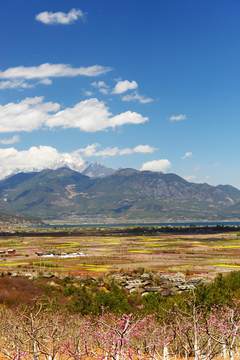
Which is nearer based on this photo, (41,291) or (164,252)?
(41,291)

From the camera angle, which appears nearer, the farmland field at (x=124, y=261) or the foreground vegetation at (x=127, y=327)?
the foreground vegetation at (x=127, y=327)

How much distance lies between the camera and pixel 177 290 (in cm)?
7419

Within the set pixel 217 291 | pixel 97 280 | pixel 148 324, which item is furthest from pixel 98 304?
pixel 97 280

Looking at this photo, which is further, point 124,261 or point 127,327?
point 124,261

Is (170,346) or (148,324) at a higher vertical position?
(148,324)

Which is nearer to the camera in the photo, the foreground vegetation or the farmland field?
the foreground vegetation

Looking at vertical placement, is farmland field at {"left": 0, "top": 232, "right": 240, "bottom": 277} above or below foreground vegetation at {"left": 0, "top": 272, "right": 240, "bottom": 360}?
below

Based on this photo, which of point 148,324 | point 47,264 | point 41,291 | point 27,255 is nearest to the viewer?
point 148,324

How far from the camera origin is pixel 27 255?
131625 mm

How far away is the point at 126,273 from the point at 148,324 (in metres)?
55.8

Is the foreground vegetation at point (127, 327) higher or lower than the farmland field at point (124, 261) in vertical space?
higher

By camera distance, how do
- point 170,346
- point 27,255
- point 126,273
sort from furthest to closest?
point 27,255 → point 126,273 → point 170,346

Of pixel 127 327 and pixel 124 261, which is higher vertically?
pixel 127 327

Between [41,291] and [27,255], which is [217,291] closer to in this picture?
[41,291]
